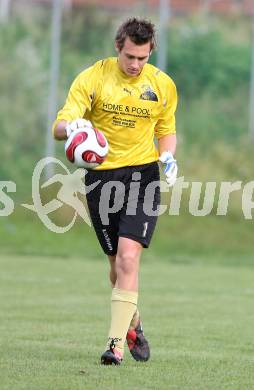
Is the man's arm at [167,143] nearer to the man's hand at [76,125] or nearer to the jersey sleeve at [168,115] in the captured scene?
the jersey sleeve at [168,115]

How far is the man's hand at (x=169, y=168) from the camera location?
26.2 ft

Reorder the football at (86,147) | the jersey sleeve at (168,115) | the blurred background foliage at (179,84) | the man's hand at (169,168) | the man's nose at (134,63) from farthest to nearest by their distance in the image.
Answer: the blurred background foliage at (179,84)
the jersey sleeve at (168,115)
the man's hand at (169,168)
the man's nose at (134,63)
the football at (86,147)

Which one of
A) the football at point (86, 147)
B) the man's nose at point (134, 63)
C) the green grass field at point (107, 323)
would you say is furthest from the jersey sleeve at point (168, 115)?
the green grass field at point (107, 323)

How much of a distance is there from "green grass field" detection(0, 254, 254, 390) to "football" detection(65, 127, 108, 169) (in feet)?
4.48

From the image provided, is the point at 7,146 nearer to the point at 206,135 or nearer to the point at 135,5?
the point at 206,135

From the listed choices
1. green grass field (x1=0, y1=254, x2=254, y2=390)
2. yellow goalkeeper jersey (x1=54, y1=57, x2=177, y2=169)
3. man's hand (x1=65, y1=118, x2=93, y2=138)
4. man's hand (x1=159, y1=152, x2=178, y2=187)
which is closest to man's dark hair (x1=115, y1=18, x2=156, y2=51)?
yellow goalkeeper jersey (x1=54, y1=57, x2=177, y2=169)

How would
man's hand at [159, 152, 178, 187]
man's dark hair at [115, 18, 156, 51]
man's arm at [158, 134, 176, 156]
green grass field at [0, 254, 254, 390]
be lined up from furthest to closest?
man's arm at [158, 134, 176, 156], man's hand at [159, 152, 178, 187], man's dark hair at [115, 18, 156, 51], green grass field at [0, 254, 254, 390]

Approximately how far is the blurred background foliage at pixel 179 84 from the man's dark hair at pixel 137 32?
15911mm

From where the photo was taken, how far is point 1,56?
27.2 m

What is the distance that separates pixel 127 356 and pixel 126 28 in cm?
245

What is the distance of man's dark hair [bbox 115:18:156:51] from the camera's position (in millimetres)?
7785

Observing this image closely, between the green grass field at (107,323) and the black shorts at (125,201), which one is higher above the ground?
the black shorts at (125,201)

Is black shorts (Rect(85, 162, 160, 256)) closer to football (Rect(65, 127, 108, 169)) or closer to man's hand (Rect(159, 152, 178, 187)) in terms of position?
man's hand (Rect(159, 152, 178, 187))

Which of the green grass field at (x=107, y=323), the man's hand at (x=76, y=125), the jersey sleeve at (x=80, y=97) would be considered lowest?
the green grass field at (x=107, y=323)
